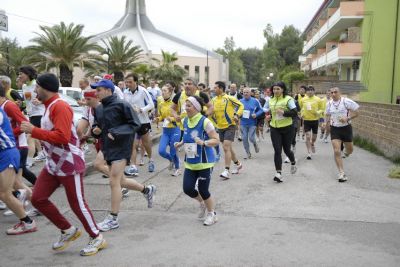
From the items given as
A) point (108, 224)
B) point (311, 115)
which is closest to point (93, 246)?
point (108, 224)

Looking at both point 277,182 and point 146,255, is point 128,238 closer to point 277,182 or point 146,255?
point 146,255

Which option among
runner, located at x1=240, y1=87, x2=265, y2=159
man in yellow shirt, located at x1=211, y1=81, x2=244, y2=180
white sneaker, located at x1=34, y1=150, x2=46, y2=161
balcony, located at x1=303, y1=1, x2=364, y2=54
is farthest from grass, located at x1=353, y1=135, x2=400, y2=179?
balcony, located at x1=303, y1=1, x2=364, y2=54

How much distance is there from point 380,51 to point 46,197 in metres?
27.9

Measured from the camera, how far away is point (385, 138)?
12.6 m

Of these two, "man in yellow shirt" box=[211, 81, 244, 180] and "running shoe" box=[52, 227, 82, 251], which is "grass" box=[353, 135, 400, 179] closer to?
"man in yellow shirt" box=[211, 81, 244, 180]

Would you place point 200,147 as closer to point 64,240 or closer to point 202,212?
point 202,212

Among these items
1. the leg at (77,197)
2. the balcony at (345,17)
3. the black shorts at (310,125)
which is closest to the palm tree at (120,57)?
the balcony at (345,17)

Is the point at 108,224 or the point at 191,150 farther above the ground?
the point at 191,150

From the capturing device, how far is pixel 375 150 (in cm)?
1319

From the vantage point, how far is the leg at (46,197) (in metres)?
4.59

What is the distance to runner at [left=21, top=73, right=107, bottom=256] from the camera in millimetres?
4408

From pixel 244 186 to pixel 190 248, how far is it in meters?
3.36

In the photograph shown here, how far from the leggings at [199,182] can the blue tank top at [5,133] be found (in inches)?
85.5

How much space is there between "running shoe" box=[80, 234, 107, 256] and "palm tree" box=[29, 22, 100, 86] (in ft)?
97.8
